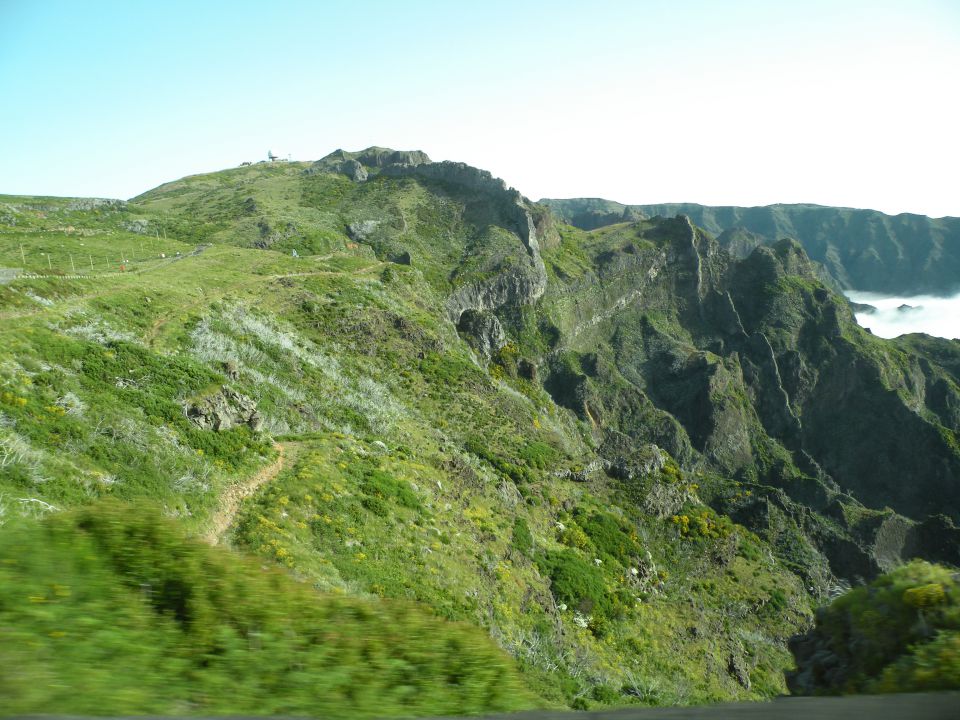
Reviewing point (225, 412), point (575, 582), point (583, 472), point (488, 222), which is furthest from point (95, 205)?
point (575, 582)

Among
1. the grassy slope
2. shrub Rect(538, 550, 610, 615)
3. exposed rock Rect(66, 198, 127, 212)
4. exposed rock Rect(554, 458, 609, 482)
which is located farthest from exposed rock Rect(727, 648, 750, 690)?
exposed rock Rect(66, 198, 127, 212)

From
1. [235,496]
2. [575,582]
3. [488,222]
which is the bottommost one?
[575,582]

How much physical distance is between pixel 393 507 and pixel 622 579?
1892cm

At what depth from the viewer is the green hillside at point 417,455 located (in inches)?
576

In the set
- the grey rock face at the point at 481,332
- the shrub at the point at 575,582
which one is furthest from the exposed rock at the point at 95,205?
the shrub at the point at 575,582

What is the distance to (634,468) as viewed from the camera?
5162 centimetres

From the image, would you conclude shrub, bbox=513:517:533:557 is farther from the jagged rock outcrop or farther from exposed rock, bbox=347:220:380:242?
exposed rock, bbox=347:220:380:242

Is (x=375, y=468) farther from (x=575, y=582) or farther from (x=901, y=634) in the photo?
(x=901, y=634)

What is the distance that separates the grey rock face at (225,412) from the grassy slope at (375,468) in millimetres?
587

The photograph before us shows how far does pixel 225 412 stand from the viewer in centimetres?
2453

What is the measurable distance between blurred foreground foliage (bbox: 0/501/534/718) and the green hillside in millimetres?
56

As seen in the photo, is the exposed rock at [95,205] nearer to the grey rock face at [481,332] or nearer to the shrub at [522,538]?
the grey rock face at [481,332]

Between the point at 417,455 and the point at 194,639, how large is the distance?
25.8 metres

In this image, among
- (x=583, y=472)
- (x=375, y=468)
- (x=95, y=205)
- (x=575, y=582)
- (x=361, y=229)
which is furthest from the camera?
(x=361, y=229)
